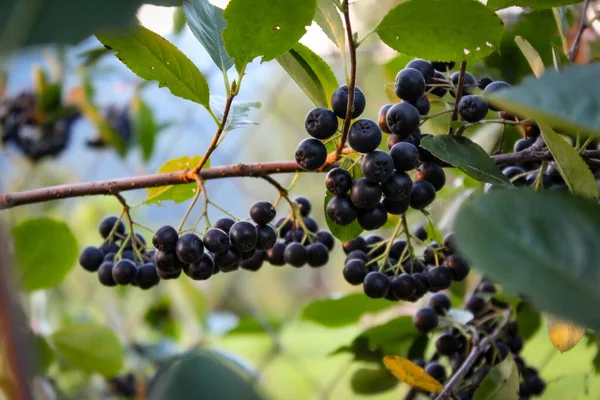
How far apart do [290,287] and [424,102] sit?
9.36 ft

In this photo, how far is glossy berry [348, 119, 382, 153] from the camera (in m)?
0.64

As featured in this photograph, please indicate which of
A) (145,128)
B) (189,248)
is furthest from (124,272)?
(145,128)

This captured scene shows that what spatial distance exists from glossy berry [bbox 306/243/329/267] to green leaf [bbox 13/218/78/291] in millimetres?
440

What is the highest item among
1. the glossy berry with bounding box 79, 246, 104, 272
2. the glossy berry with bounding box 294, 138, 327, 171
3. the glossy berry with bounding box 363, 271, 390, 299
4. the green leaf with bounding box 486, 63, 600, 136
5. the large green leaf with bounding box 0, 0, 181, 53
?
the large green leaf with bounding box 0, 0, 181, 53

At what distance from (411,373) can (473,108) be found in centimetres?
36

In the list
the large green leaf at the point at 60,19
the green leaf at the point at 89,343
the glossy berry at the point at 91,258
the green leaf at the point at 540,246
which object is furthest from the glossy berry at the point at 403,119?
the green leaf at the point at 89,343

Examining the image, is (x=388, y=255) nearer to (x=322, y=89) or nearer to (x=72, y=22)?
(x=322, y=89)

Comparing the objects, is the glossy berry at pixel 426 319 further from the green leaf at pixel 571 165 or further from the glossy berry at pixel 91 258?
the glossy berry at pixel 91 258

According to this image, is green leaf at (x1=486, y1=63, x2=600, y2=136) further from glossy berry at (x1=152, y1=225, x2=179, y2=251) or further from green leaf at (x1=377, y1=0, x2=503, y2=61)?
glossy berry at (x1=152, y1=225, x2=179, y2=251)

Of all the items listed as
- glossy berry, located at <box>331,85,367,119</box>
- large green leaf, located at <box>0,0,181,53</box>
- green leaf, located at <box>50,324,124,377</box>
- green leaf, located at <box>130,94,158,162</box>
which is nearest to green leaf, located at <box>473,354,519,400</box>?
glossy berry, located at <box>331,85,367,119</box>

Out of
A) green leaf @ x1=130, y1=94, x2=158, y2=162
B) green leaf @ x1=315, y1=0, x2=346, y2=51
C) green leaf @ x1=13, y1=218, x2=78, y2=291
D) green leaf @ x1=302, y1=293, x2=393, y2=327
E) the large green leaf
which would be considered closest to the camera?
the large green leaf

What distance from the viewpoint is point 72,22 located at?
0.36m

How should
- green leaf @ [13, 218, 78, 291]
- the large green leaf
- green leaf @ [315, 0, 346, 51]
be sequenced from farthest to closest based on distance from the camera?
green leaf @ [13, 218, 78, 291] → green leaf @ [315, 0, 346, 51] → the large green leaf

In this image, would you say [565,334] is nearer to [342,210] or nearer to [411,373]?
[411,373]
